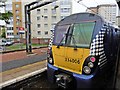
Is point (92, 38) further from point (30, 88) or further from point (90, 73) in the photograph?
point (30, 88)

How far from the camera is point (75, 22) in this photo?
409 cm

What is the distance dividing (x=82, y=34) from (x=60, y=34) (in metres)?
0.76

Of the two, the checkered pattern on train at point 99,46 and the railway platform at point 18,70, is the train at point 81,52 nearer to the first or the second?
the checkered pattern on train at point 99,46

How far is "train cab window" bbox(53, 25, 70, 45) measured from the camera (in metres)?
4.19

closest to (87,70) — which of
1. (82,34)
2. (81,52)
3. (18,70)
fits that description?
(81,52)

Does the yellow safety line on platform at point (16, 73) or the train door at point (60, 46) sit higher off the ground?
the train door at point (60, 46)

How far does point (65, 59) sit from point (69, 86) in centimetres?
69

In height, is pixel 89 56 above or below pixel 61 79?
above

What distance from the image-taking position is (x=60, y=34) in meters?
4.36

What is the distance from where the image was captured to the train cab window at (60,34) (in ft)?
13.7

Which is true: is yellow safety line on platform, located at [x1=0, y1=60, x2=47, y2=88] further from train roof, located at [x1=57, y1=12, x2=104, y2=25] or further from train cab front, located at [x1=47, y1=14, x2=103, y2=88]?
train roof, located at [x1=57, y1=12, x2=104, y2=25]

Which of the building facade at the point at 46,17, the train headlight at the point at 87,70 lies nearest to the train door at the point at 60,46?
the train headlight at the point at 87,70

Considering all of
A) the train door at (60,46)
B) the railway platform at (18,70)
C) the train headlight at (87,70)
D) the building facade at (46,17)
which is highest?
the building facade at (46,17)

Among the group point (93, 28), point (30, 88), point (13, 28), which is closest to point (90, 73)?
point (93, 28)
